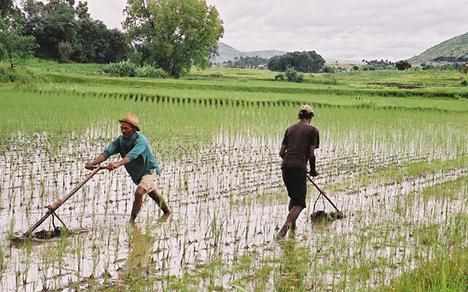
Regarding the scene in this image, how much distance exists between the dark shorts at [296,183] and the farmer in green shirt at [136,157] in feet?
4.28

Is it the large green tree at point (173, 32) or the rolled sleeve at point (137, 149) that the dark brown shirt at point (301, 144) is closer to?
the rolled sleeve at point (137, 149)

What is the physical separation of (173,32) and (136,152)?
35034 millimetres

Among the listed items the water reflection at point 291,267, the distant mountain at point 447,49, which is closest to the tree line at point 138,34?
the water reflection at point 291,267

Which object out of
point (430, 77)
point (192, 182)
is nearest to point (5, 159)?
point (192, 182)

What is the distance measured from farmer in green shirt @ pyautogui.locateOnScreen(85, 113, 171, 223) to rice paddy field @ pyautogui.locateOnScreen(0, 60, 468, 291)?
256 mm

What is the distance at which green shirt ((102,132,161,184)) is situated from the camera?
5586 mm

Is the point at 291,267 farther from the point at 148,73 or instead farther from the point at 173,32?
the point at 173,32

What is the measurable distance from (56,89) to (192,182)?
43.2ft

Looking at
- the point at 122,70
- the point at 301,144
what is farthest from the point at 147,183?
the point at 122,70

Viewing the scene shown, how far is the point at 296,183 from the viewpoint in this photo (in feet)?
18.7

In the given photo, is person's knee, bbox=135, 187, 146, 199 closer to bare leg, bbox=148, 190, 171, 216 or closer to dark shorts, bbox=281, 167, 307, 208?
bare leg, bbox=148, 190, 171, 216

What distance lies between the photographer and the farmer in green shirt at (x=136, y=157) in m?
5.56

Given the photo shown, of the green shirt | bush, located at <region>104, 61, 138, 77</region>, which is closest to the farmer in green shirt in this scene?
the green shirt

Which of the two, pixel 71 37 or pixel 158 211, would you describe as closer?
pixel 158 211
